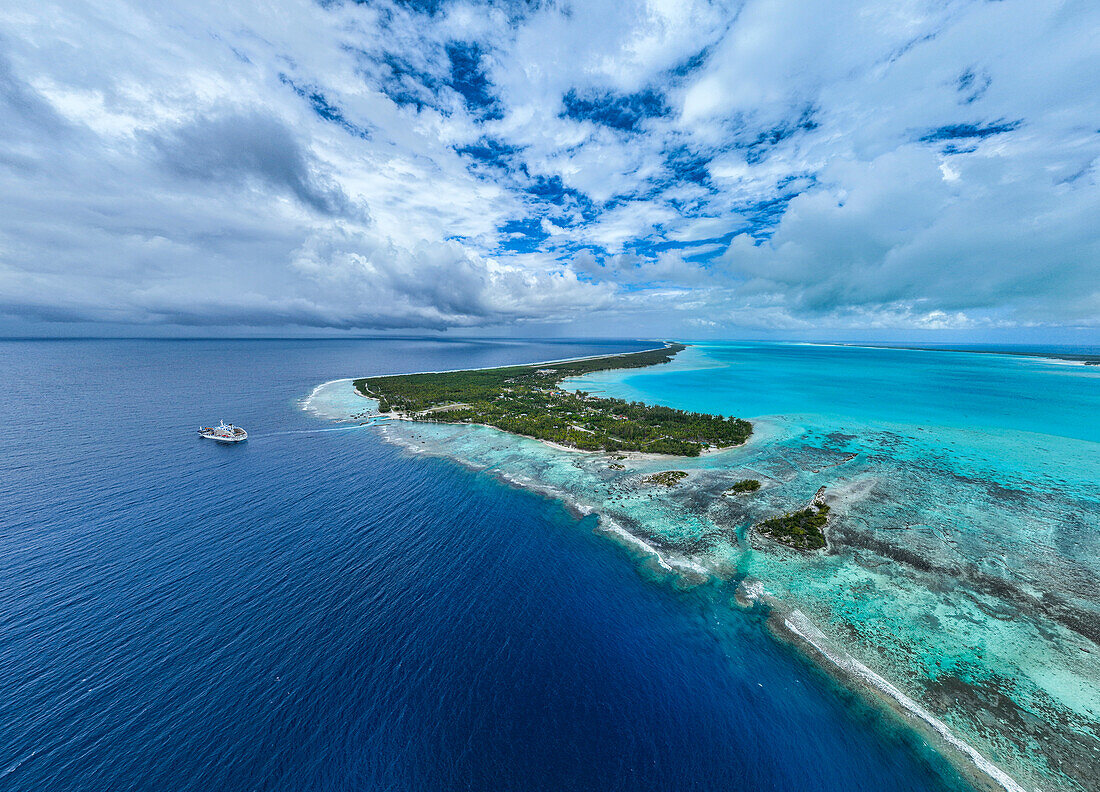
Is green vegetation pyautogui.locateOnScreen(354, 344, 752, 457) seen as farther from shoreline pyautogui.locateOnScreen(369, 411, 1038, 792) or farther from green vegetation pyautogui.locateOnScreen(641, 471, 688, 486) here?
shoreline pyautogui.locateOnScreen(369, 411, 1038, 792)

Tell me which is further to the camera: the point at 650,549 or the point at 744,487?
the point at 744,487

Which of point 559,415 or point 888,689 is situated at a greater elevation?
point 888,689

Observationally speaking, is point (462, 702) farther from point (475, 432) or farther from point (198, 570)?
point (475, 432)

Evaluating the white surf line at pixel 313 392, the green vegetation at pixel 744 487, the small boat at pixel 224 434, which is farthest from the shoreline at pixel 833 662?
the white surf line at pixel 313 392

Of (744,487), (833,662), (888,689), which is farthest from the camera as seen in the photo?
(744,487)

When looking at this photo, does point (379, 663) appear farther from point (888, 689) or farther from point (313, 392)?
point (313, 392)

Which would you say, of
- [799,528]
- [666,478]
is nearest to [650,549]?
[666,478]

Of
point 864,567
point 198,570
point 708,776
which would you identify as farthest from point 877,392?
point 198,570

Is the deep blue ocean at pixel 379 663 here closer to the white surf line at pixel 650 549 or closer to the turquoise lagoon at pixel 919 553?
the white surf line at pixel 650 549
